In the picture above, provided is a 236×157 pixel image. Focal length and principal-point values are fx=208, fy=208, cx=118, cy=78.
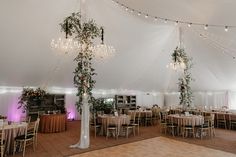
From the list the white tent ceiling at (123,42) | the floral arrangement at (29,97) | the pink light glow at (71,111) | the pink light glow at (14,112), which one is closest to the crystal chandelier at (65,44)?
the white tent ceiling at (123,42)

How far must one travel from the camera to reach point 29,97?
33.2 ft

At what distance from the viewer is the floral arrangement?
9949 millimetres

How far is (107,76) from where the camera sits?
11.6 m

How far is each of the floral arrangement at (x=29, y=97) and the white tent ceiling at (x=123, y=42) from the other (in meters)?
0.45

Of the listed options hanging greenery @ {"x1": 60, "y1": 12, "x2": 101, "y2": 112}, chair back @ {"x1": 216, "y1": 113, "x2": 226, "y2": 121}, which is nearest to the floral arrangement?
hanging greenery @ {"x1": 60, "y1": 12, "x2": 101, "y2": 112}

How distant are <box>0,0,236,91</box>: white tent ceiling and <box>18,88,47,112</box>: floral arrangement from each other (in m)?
0.45

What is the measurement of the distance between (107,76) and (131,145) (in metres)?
5.61

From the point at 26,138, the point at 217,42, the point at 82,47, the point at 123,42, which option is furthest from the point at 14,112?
the point at 217,42

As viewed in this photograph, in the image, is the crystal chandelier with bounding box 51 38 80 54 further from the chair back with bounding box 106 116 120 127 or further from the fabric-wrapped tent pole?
the chair back with bounding box 106 116 120 127

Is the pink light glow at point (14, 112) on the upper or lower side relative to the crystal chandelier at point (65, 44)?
lower

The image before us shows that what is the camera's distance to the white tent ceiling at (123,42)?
6531 millimetres

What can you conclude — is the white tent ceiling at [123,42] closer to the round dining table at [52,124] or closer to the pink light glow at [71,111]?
the pink light glow at [71,111]

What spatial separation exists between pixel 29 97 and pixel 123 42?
5267mm

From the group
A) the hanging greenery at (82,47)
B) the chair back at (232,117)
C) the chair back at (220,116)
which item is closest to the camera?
the hanging greenery at (82,47)
